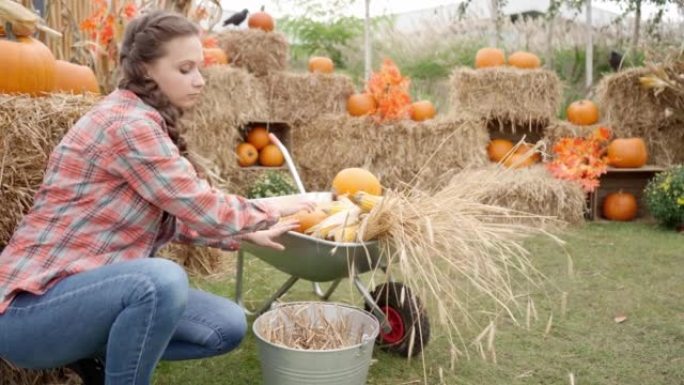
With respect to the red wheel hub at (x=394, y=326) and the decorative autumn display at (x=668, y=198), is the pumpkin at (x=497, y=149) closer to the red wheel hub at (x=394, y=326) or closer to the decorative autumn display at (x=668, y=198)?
the decorative autumn display at (x=668, y=198)

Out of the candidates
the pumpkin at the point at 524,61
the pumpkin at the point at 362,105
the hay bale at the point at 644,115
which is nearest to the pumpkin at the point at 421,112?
the pumpkin at the point at 362,105

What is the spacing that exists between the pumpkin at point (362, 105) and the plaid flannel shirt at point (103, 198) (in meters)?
4.27

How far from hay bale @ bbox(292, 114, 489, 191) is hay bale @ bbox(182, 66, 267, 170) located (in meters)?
0.86

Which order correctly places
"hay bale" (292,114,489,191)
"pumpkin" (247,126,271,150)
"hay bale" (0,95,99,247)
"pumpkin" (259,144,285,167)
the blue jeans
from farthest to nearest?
"pumpkin" (247,126,271,150)
"pumpkin" (259,144,285,167)
"hay bale" (292,114,489,191)
"hay bale" (0,95,99,247)
the blue jeans

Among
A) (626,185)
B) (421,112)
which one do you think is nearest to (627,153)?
(626,185)

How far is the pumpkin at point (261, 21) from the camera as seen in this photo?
5.94 metres

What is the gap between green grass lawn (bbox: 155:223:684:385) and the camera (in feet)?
6.95

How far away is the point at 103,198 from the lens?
146 centimetres

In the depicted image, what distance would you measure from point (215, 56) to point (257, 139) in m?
0.83

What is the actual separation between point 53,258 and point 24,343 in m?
0.20

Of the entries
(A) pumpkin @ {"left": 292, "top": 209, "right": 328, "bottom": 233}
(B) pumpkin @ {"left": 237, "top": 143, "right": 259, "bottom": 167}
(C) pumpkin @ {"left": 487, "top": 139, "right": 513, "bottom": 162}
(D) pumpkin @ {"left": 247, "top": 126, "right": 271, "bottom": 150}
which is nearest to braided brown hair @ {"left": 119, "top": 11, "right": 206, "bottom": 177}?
(A) pumpkin @ {"left": 292, "top": 209, "right": 328, "bottom": 233}

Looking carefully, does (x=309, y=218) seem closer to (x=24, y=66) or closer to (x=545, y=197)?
(x=24, y=66)

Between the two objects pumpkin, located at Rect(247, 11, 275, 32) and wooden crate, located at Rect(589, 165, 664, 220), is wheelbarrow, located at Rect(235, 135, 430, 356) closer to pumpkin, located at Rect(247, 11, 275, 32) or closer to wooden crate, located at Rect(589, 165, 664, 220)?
wooden crate, located at Rect(589, 165, 664, 220)

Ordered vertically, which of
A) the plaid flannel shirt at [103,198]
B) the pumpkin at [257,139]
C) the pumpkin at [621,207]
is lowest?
the pumpkin at [621,207]
